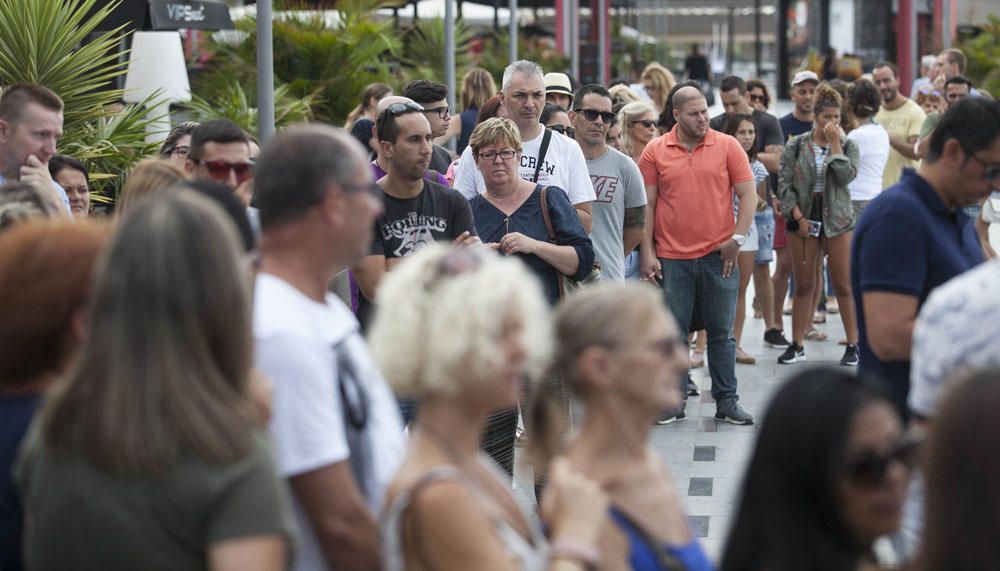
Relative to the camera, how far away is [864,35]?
47781 mm

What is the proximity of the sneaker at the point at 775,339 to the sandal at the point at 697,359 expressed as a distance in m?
0.75

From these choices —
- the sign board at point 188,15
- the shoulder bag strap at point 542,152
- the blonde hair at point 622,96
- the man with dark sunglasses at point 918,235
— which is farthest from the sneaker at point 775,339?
the man with dark sunglasses at point 918,235

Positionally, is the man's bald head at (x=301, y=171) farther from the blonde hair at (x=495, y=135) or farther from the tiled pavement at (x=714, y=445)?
the blonde hair at (x=495, y=135)

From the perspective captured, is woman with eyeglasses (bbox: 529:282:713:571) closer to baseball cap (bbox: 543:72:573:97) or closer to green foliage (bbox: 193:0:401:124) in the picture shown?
baseball cap (bbox: 543:72:573:97)

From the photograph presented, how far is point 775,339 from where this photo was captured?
34.6ft

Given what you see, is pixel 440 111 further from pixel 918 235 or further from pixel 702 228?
pixel 918 235

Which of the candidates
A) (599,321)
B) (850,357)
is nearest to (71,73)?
(850,357)

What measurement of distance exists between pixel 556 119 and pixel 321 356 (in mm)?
6107

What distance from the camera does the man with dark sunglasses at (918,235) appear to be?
3912mm

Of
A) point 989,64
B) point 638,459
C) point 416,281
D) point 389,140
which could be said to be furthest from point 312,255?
point 989,64

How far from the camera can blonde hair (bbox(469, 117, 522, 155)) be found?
6.11 m

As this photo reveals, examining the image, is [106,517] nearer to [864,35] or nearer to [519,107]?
[519,107]

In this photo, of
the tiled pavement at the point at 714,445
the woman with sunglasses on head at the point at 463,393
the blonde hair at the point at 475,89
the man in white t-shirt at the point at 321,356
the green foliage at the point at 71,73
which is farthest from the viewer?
the blonde hair at the point at 475,89

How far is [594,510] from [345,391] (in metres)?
0.54
